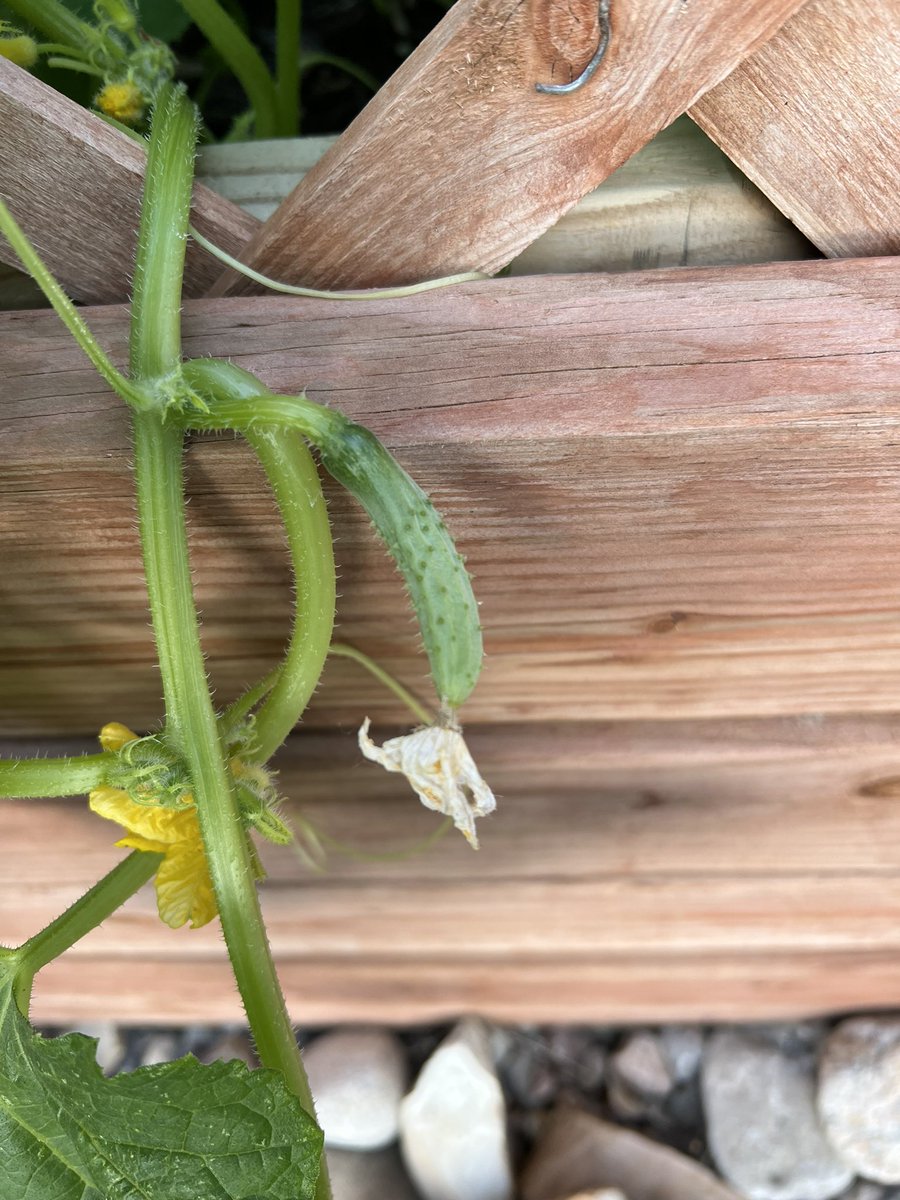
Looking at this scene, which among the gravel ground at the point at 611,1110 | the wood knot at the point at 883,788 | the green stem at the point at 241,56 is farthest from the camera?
the gravel ground at the point at 611,1110

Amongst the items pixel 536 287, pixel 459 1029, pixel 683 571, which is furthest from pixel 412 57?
pixel 459 1029

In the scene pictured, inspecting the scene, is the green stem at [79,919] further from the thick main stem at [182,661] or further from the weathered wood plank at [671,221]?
the weathered wood plank at [671,221]

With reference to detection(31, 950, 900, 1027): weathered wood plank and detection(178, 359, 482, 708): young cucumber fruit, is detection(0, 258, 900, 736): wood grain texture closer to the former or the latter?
detection(178, 359, 482, 708): young cucumber fruit

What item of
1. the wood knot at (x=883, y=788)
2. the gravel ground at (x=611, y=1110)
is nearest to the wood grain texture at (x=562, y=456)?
the wood knot at (x=883, y=788)

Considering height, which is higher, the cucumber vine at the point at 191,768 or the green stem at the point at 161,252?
the green stem at the point at 161,252

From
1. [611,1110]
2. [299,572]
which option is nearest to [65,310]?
[299,572]

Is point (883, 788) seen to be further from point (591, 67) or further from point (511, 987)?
point (591, 67)
